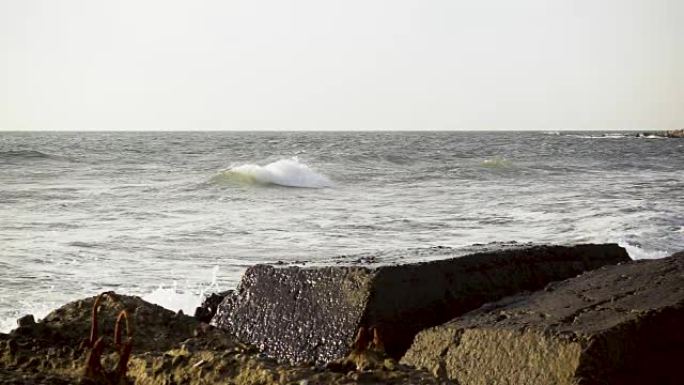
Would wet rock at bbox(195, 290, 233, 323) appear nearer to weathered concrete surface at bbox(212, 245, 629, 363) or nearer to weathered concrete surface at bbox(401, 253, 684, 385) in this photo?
weathered concrete surface at bbox(212, 245, 629, 363)

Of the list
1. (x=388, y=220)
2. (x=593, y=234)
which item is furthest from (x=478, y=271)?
(x=388, y=220)

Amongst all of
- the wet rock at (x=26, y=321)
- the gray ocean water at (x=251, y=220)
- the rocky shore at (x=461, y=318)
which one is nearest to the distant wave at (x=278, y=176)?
the gray ocean water at (x=251, y=220)

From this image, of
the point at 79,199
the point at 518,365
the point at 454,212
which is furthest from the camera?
the point at 79,199

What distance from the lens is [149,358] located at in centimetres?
148

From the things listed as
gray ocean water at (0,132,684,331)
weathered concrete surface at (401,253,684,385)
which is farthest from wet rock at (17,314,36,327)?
gray ocean water at (0,132,684,331)

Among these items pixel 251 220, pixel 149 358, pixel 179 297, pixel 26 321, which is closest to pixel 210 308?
pixel 26 321

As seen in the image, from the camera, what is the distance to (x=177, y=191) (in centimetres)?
1591

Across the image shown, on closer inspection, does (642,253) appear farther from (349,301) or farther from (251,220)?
(349,301)

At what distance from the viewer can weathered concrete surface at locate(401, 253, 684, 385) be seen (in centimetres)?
248

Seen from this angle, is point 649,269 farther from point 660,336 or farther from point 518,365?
point 518,365

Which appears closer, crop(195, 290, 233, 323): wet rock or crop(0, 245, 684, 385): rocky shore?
crop(0, 245, 684, 385): rocky shore

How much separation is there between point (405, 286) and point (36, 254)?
5.73m

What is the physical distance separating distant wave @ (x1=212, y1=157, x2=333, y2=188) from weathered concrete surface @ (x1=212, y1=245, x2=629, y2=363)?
15.1m

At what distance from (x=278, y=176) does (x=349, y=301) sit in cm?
1698
